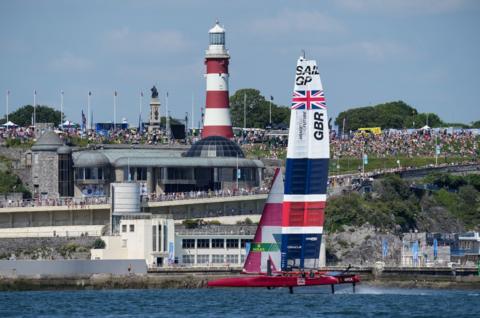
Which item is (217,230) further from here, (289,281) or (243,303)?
(289,281)

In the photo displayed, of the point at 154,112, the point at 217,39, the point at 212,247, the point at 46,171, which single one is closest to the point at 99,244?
the point at 212,247

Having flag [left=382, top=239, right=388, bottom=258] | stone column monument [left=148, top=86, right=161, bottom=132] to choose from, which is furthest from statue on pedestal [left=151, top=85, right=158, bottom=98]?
flag [left=382, top=239, right=388, bottom=258]

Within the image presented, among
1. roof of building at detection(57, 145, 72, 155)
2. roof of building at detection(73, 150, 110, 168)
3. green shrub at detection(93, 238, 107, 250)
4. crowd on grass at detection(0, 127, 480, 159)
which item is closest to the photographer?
green shrub at detection(93, 238, 107, 250)

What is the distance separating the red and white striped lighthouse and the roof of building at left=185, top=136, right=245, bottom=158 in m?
6.04

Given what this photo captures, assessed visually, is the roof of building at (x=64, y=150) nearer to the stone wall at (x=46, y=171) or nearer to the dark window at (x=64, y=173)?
the dark window at (x=64, y=173)

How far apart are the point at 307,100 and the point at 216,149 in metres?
43.4

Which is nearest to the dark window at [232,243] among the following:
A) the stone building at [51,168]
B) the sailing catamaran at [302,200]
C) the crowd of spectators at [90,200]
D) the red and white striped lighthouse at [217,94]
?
the crowd of spectators at [90,200]

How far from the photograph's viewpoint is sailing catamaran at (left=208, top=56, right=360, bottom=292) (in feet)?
353

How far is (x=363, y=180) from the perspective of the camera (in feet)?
510

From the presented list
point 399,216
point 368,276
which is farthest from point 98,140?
point 368,276

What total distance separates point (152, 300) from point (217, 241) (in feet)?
Answer: 78.8

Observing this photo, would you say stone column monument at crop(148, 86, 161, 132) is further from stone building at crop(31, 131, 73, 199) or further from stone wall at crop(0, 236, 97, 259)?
stone wall at crop(0, 236, 97, 259)

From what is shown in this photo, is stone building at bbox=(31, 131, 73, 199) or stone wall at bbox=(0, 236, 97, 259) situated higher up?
stone building at bbox=(31, 131, 73, 199)

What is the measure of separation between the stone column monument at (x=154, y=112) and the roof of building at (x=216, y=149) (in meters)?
25.2
